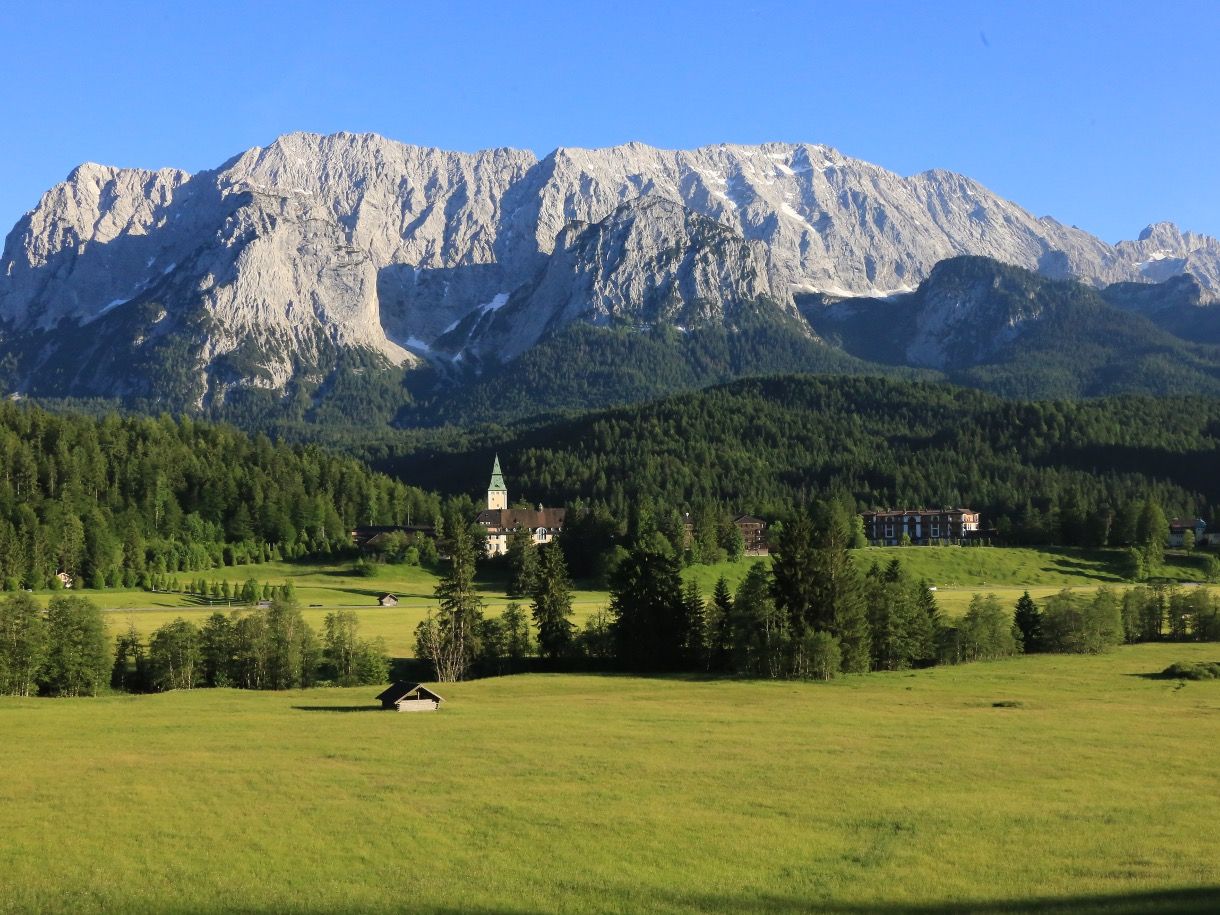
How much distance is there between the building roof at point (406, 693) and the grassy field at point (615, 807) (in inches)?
70.3

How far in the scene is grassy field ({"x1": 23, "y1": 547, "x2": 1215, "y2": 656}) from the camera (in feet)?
409

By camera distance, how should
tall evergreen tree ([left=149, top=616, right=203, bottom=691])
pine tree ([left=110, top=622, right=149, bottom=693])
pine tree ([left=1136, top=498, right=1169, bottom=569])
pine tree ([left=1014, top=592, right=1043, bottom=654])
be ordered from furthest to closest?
pine tree ([left=1136, top=498, right=1169, bottom=569]) < pine tree ([left=1014, top=592, right=1043, bottom=654]) < pine tree ([left=110, top=622, right=149, bottom=693]) < tall evergreen tree ([left=149, top=616, right=203, bottom=691])

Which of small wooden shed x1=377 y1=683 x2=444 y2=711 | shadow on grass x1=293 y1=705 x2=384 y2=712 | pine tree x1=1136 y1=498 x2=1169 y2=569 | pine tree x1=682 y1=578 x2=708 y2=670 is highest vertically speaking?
pine tree x1=1136 y1=498 x2=1169 y2=569

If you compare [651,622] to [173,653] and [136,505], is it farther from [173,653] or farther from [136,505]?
[136,505]

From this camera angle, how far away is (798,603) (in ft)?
306

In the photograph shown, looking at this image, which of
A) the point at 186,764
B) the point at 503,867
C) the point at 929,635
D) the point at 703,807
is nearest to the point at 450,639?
the point at 929,635

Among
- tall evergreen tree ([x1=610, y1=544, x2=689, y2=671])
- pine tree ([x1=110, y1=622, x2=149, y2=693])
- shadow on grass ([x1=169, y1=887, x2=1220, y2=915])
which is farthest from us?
tall evergreen tree ([x1=610, y1=544, x2=689, y2=671])

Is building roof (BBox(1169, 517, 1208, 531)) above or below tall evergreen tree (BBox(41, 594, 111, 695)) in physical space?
above

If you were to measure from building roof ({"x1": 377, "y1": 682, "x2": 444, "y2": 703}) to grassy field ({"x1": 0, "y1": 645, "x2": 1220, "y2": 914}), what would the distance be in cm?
179

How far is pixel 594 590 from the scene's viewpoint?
15712 centimetres

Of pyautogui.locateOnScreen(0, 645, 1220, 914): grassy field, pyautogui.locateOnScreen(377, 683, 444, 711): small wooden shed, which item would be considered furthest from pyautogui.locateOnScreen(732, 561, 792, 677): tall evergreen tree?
pyautogui.locateOnScreen(377, 683, 444, 711): small wooden shed

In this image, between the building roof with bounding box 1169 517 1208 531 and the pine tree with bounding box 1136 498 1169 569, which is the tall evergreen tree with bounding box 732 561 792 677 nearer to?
the pine tree with bounding box 1136 498 1169 569

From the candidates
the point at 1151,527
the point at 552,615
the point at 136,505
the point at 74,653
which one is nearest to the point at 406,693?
the point at 74,653

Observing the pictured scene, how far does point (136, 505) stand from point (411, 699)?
110 m
